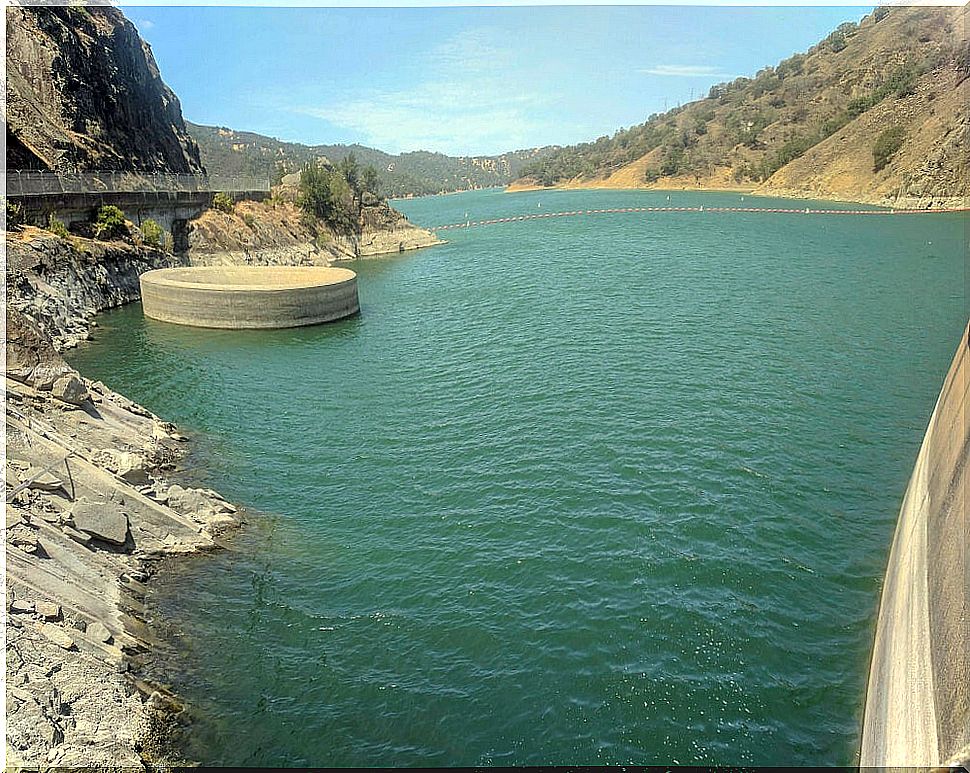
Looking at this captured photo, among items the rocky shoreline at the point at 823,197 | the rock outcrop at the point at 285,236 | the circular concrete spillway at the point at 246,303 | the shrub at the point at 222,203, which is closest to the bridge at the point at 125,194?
the shrub at the point at 222,203

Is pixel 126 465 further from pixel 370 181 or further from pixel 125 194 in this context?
pixel 370 181

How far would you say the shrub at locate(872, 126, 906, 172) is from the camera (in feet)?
382

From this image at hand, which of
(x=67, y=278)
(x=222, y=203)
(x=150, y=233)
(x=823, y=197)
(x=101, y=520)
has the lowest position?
(x=101, y=520)

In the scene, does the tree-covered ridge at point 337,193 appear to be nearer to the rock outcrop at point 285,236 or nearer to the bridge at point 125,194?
the rock outcrop at point 285,236

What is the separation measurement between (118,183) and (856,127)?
132 meters

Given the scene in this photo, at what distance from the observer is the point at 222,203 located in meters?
67.8

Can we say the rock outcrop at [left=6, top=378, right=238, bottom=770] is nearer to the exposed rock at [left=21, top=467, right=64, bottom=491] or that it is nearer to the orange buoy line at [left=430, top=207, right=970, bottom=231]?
the exposed rock at [left=21, top=467, right=64, bottom=491]

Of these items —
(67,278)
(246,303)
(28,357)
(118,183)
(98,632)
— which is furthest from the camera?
(118,183)

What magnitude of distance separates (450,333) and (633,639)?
92.0 feet

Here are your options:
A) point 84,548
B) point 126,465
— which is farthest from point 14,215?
point 84,548

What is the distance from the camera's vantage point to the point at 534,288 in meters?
52.9

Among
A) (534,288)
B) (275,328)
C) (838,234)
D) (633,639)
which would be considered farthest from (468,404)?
(838,234)

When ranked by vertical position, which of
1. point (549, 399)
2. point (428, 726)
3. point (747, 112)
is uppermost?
point (747, 112)

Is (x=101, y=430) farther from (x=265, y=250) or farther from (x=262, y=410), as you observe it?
(x=265, y=250)
